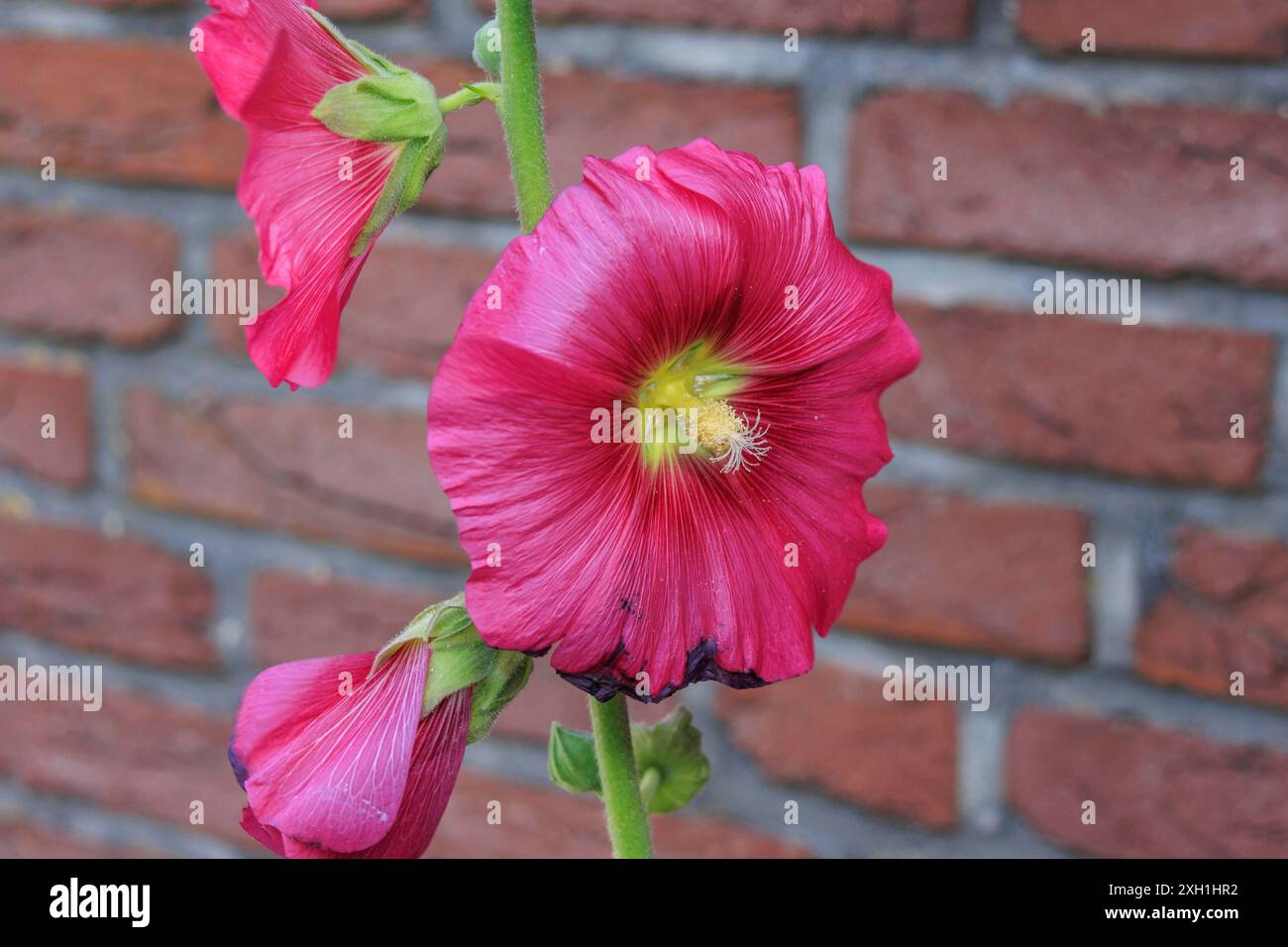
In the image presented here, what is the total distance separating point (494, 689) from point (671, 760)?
0.07m

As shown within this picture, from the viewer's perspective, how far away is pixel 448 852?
0.60 meters

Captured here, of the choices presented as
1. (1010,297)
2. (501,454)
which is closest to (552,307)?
(501,454)

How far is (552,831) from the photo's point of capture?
0.57 m

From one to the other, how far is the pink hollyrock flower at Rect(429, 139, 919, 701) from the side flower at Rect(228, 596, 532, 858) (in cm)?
4

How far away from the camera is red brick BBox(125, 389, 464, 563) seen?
0.54 meters

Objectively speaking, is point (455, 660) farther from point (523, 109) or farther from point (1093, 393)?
point (1093, 393)

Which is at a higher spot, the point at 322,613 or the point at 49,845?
the point at 322,613

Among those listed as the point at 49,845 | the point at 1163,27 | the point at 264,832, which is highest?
the point at 1163,27

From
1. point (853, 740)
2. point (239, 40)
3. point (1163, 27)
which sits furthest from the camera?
point (853, 740)

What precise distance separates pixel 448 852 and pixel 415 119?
438mm

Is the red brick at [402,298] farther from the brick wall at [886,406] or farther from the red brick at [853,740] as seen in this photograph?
the red brick at [853,740]

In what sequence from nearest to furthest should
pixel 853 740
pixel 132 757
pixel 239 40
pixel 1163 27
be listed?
pixel 239 40, pixel 1163 27, pixel 853 740, pixel 132 757

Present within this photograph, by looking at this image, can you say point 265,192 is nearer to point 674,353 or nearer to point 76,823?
point 674,353

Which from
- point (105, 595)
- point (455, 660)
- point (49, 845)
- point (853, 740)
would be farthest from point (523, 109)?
point (49, 845)
